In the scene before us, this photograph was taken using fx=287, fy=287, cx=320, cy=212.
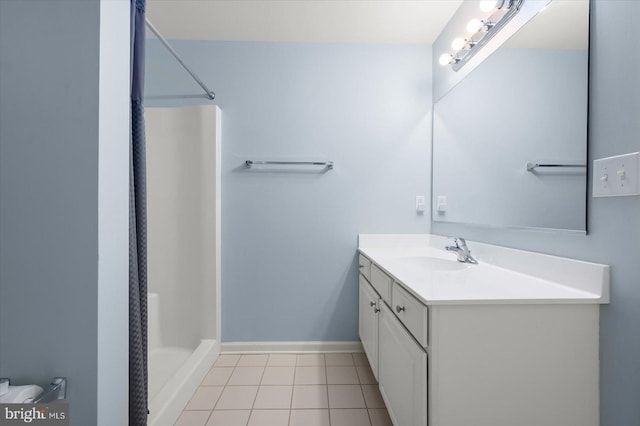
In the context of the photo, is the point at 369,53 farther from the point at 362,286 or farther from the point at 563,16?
the point at 362,286

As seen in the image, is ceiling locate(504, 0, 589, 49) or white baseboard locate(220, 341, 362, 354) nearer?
ceiling locate(504, 0, 589, 49)

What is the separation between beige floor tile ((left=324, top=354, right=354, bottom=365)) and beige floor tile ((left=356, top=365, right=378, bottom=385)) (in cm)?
9

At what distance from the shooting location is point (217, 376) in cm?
188

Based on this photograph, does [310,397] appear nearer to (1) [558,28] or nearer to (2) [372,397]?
(2) [372,397]

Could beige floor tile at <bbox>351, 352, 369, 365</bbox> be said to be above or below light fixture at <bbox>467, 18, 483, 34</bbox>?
below

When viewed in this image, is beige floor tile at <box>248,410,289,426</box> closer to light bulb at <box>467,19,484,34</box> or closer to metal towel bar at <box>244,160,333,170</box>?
metal towel bar at <box>244,160,333,170</box>

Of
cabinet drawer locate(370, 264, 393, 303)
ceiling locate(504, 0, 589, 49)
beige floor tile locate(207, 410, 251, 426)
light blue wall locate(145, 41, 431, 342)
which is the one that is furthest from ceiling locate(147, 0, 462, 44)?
beige floor tile locate(207, 410, 251, 426)

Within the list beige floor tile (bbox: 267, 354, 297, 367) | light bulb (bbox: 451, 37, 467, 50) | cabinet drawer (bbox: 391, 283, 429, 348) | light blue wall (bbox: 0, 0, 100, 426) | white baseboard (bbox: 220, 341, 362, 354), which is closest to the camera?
light blue wall (bbox: 0, 0, 100, 426)

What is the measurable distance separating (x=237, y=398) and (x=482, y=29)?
95.3 inches

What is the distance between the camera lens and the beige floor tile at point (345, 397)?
1.58 metres

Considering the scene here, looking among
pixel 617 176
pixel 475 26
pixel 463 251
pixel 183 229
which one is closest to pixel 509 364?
pixel 617 176

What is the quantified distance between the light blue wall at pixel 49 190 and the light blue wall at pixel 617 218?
147 centimetres

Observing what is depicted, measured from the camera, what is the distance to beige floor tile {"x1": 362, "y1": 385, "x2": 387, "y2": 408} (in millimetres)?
1590

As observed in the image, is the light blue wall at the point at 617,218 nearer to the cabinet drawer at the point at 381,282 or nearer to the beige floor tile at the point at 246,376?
the cabinet drawer at the point at 381,282
